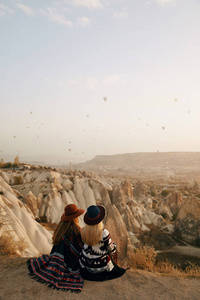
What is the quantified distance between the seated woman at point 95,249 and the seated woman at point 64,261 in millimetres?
168

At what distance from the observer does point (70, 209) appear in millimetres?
3518

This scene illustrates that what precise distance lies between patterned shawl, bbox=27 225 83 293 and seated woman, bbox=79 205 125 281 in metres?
0.16

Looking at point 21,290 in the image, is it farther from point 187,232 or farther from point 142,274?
point 187,232

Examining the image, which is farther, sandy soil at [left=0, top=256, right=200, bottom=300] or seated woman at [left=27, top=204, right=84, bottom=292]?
seated woman at [left=27, top=204, right=84, bottom=292]

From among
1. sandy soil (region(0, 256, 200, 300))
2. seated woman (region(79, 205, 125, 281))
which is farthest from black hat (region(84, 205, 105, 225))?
sandy soil (region(0, 256, 200, 300))

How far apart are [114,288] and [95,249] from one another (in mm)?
743

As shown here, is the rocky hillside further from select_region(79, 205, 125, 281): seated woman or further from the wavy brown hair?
select_region(79, 205, 125, 281): seated woman

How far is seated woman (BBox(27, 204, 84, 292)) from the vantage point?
3.22 meters

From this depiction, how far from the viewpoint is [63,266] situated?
11.0 feet

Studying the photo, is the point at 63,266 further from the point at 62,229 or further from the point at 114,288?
the point at 114,288

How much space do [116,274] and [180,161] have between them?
18709cm

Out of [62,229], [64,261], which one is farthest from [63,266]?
[62,229]

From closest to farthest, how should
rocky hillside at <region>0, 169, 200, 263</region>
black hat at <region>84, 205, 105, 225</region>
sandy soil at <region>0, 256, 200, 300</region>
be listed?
sandy soil at <region>0, 256, 200, 300</region> < black hat at <region>84, 205, 105, 225</region> < rocky hillside at <region>0, 169, 200, 263</region>

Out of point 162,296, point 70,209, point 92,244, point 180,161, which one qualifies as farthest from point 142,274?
point 180,161
